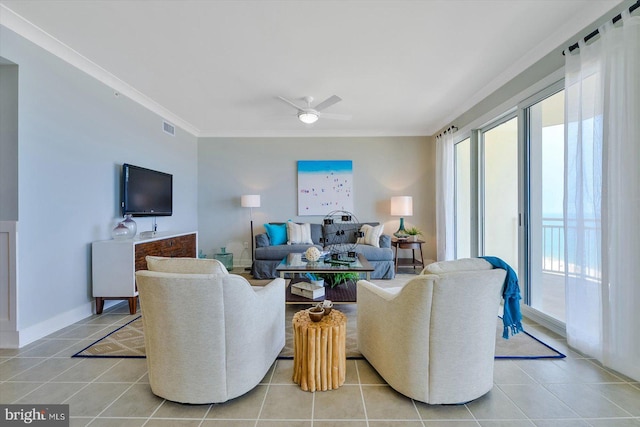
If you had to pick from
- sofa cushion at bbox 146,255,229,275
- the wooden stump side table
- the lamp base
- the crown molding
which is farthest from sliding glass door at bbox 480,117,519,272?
the crown molding

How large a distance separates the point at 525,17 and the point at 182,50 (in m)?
2.92

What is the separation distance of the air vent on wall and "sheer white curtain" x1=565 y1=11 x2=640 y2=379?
482 centimetres

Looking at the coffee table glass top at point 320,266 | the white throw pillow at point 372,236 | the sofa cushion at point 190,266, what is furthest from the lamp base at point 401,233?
the sofa cushion at point 190,266

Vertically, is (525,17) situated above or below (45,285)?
above

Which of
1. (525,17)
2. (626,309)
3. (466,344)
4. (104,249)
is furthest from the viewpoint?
(104,249)

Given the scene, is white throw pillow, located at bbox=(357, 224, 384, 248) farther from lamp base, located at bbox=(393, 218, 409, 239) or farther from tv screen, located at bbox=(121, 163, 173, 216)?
tv screen, located at bbox=(121, 163, 173, 216)

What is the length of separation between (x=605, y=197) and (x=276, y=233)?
158 inches

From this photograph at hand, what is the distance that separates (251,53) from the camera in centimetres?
259

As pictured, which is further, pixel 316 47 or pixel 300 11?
pixel 316 47

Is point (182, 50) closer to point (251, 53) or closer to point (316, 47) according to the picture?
point (251, 53)

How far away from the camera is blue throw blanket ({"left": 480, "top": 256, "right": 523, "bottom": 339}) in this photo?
1509mm

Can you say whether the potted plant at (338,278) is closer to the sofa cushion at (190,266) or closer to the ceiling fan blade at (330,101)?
the sofa cushion at (190,266)

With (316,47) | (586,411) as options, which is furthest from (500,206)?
(316,47)

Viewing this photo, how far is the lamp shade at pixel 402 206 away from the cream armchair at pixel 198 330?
12.6 ft
